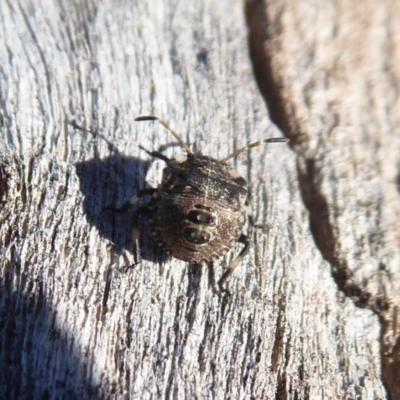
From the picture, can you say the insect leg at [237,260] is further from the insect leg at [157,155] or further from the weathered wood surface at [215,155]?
the insect leg at [157,155]

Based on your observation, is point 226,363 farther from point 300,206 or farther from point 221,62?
point 221,62

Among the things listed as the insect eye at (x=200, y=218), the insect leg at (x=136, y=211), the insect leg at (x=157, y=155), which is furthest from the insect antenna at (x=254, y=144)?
the insect leg at (x=136, y=211)

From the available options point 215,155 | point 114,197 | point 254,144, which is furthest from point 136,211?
point 254,144

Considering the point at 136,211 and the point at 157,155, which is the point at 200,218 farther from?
the point at 157,155

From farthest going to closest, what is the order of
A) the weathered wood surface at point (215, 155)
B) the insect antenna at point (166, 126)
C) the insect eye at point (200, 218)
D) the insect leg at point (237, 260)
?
the insect antenna at point (166, 126)
the insect eye at point (200, 218)
the insect leg at point (237, 260)
the weathered wood surface at point (215, 155)

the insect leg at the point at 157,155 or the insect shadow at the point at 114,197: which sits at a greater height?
the insect leg at the point at 157,155

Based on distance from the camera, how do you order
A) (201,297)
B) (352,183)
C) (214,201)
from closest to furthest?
(201,297) → (214,201) → (352,183)

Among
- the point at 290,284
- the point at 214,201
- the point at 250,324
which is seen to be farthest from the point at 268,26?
the point at 250,324

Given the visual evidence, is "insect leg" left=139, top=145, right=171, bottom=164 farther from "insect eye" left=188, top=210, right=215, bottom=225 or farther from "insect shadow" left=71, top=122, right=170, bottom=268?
"insect eye" left=188, top=210, right=215, bottom=225
